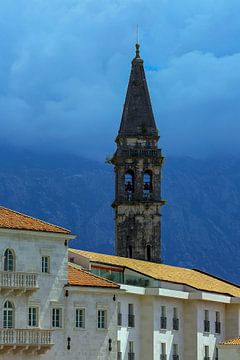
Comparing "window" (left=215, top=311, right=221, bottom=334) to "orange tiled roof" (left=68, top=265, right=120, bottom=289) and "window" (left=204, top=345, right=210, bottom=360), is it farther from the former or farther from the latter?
"orange tiled roof" (left=68, top=265, right=120, bottom=289)

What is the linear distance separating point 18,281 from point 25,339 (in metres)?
3.92

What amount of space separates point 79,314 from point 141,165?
198 feet

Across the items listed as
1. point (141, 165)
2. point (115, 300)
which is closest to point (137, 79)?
point (141, 165)

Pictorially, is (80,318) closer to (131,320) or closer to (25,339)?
(25,339)

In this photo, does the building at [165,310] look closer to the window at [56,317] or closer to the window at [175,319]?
the window at [175,319]

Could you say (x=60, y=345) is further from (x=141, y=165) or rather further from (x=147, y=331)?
(x=141, y=165)

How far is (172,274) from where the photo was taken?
128625 millimetres

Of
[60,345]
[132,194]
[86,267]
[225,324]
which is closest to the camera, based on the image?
[60,345]

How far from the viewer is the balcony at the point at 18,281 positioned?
103250mm

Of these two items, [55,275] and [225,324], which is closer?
[55,275]

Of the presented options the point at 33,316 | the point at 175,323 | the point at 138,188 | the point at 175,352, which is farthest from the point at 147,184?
the point at 33,316

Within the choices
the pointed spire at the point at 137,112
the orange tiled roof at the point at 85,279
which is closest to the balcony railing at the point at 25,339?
the orange tiled roof at the point at 85,279

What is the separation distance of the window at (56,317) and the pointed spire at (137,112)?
6385 cm

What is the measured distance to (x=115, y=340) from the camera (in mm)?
110562
